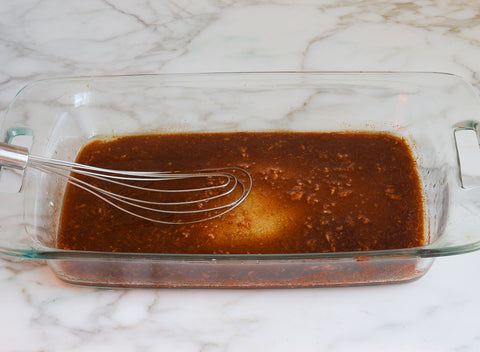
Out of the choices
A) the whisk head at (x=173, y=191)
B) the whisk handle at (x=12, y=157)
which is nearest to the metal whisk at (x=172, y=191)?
the whisk head at (x=173, y=191)

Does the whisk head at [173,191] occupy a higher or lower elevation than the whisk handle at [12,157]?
lower

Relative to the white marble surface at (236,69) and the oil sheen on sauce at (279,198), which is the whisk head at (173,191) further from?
the white marble surface at (236,69)

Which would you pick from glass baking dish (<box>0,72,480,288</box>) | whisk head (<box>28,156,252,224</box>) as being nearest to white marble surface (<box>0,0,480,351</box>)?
glass baking dish (<box>0,72,480,288</box>)

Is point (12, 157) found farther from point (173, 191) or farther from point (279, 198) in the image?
point (279, 198)

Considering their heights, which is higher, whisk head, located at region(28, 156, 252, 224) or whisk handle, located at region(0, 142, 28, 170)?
whisk handle, located at region(0, 142, 28, 170)

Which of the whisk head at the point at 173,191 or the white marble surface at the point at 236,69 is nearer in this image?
the white marble surface at the point at 236,69

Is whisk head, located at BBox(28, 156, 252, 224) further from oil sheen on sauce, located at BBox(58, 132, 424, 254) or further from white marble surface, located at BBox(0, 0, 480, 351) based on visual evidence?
white marble surface, located at BBox(0, 0, 480, 351)

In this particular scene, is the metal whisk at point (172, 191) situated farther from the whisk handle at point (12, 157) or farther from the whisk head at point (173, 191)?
the whisk handle at point (12, 157)
